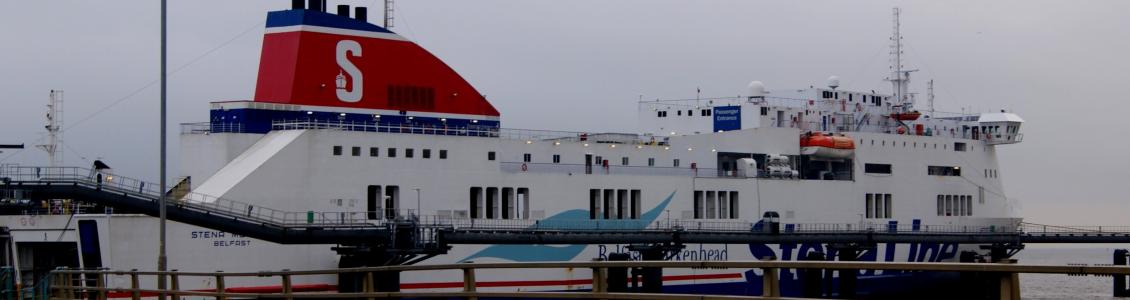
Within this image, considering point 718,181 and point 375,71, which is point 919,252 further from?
point 375,71

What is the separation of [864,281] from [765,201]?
16.5ft

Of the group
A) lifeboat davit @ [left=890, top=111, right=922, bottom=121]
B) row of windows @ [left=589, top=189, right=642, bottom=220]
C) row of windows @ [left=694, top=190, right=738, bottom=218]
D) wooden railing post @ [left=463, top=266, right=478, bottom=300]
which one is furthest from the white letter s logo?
wooden railing post @ [left=463, top=266, right=478, bottom=300]

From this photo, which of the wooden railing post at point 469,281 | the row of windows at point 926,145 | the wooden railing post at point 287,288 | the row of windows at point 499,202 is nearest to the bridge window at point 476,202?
the row of windows at point 499,202

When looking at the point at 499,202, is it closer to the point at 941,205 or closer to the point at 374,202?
the point at 374,202

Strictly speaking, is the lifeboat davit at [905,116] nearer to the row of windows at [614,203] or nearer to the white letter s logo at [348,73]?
the row of windows at [614,203]

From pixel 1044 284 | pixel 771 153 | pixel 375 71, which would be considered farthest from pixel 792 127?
pixel 1044 284

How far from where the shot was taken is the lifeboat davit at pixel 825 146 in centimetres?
5466

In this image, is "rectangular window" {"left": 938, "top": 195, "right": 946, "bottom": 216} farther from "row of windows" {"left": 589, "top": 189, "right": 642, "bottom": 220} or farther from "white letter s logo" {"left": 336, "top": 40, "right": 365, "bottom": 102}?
"white letter s logo" {"left": 336, "top": 40, "right": 365, "bottom": 102}

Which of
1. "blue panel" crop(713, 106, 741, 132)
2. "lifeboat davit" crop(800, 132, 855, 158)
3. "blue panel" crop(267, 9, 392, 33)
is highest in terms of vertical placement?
"blue panel" crop(267, 9, 392, 33)

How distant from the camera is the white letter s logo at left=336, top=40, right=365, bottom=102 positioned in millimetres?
41156

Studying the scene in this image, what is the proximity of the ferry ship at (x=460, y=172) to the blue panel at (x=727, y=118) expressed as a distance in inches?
2.3

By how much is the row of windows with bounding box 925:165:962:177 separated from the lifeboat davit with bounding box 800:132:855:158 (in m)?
5.99

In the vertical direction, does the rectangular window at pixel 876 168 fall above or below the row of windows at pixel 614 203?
above

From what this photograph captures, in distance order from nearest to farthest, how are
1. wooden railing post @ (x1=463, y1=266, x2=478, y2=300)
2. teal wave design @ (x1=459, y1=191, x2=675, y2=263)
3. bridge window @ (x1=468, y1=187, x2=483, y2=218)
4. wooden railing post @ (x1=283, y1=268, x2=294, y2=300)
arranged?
wooden railing post @ (x1=463, y1=266, x2=478, y2=300)
wooden railing post @ (x1=283, y1=268, x2=294, y2=300)
teal wave design @ (x1=459, y1=191, x2=675, y2=263)
bridge window @ (x1=468, y1=187, x2=483, y2=218)
